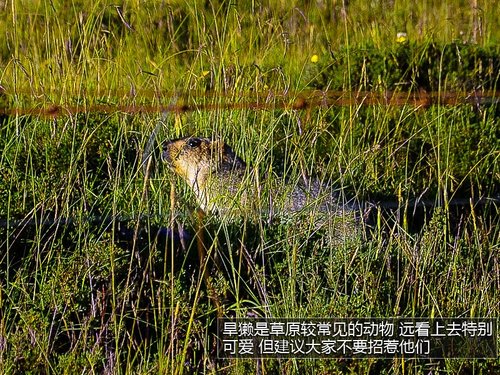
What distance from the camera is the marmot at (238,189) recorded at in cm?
420

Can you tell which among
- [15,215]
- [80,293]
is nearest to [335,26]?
[15,215]

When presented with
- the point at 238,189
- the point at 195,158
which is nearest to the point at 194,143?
the point at 195,158

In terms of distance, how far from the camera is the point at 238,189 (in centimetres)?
451

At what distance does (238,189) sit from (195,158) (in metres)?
0.93

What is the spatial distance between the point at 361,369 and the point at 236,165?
1794mm

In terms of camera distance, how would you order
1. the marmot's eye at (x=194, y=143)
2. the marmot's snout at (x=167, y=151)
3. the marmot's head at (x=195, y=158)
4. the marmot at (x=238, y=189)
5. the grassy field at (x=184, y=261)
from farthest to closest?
the marmot's eye at (x=194, y=143), the marmot's snout at (x=167, y=151), the marmot's head at (x=195, y=158), the marmot at (x=238, y=189), the grassy field at (x=184, y=261)

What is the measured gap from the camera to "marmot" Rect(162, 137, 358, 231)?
4199mm

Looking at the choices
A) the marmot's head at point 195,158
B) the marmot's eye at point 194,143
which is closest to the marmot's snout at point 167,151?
the marmot's head at point 195,158

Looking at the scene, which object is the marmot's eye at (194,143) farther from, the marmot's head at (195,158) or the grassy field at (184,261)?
the grassy field at (184,261)

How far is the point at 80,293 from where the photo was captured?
3.75 m

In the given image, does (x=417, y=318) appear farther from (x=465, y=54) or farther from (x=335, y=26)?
(x=335, y=26)

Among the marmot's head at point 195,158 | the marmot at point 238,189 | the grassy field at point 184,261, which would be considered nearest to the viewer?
the grassy field at point 184,261

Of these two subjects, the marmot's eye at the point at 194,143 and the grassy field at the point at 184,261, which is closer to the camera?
the grassy field at the point at 184,261

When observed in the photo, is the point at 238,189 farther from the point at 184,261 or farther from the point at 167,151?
the point at 167,151
